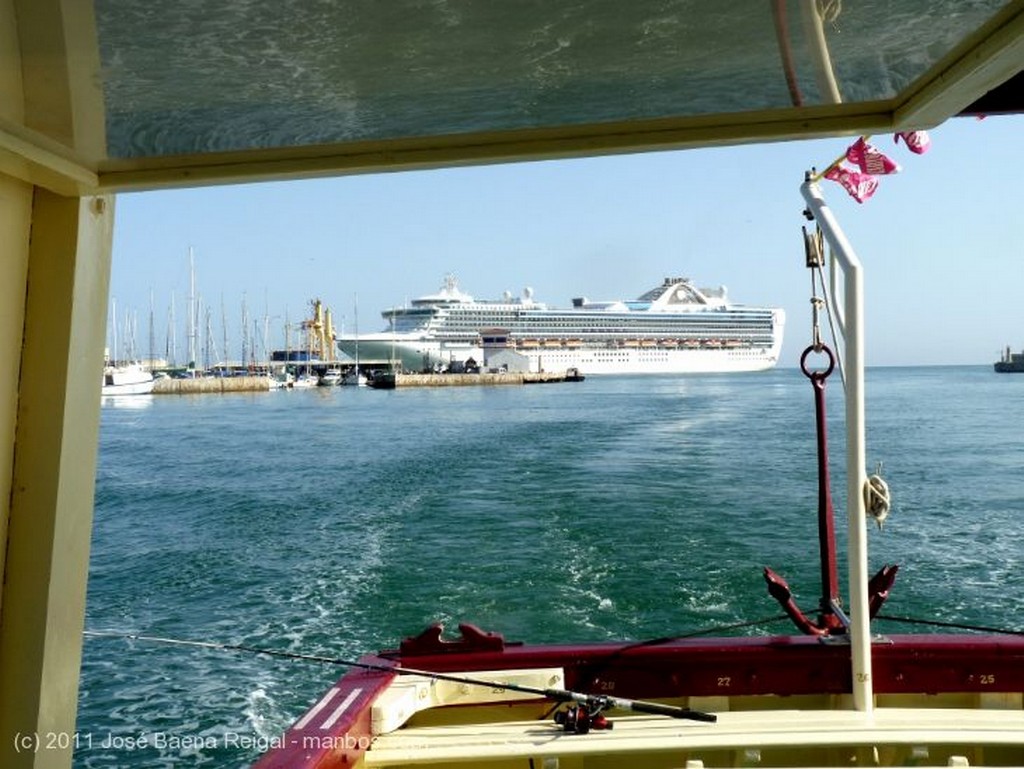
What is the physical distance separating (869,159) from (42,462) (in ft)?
9.26

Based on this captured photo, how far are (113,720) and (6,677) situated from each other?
14.8 feet

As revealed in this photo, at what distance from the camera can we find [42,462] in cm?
151

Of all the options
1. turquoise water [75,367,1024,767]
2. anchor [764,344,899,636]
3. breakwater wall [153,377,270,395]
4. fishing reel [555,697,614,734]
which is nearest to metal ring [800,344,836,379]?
anchor [764,344,899,636]

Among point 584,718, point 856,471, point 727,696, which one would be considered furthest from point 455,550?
point 856,471

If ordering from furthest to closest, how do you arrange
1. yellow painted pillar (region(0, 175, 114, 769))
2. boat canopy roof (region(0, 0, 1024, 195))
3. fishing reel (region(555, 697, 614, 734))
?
fishing reel (region(555, 697, 614, 734)), yellow painted pillar (region(0, 175, 114, 769)), boat canopy roof (region(0, 0, 1024, 195))

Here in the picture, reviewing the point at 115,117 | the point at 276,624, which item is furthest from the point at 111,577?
the point at 115,117

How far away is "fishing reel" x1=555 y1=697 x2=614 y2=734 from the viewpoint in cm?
245

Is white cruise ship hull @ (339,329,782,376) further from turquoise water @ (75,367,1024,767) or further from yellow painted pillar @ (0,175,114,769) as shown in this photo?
yellow painted pillar @ (0,175,114,769)

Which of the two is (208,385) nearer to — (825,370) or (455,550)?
(455,550)

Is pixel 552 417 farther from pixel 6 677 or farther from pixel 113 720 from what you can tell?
pixel 6 677

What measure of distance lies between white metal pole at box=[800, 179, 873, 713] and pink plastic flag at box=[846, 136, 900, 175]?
0.69 meters

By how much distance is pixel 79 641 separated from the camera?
1568mm

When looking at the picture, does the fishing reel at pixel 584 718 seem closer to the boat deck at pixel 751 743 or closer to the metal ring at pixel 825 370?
the boat deck at pixel 751 743

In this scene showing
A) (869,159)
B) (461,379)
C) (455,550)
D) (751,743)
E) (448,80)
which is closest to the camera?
(448,80)
